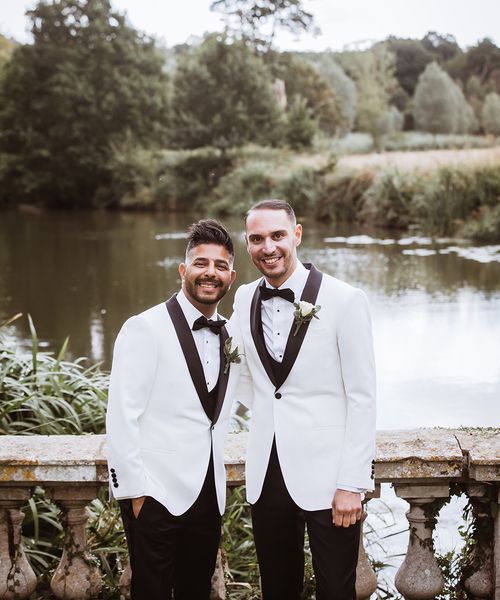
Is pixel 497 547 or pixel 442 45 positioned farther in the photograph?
pixel 442 45

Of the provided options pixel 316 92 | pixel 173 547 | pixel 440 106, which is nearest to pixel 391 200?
pixel 173 547

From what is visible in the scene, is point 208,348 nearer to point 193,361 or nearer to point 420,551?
point 193,361

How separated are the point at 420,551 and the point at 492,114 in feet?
155

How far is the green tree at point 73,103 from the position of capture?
36.9 m

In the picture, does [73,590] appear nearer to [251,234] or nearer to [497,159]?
[251,234]

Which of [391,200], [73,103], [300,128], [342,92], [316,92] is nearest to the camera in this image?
[391,200]

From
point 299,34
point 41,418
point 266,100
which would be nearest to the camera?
point 41,418

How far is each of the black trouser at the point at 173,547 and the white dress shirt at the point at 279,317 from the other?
0.41 meters

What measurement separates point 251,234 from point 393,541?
2.54 metres

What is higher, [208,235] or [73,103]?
[73,103]

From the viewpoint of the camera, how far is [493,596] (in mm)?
2434

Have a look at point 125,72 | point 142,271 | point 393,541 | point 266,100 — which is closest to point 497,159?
point 142,271

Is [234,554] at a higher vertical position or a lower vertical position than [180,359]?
lower

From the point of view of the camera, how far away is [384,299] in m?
11.5
